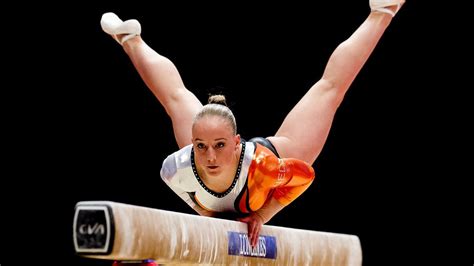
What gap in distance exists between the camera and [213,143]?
3.31 meters

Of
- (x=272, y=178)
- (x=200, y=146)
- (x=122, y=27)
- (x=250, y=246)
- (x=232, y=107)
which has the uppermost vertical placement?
(x=122, y=27)

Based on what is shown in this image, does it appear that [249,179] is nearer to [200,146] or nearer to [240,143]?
[240,143]

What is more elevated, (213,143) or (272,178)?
(213,143)

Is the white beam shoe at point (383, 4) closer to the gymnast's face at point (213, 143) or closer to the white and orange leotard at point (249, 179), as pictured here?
the white and orange leotard at point (249, 179)

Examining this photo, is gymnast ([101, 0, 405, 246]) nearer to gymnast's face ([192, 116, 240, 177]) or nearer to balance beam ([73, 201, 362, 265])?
gymnast's face ([192, 116, 240, 177])

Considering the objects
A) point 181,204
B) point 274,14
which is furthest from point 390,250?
point 274,14

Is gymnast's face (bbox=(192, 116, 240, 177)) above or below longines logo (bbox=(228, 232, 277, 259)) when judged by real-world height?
above

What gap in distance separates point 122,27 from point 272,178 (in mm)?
1622

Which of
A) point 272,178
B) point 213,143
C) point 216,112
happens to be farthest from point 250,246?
point 216,112

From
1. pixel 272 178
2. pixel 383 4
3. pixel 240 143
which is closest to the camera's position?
pixel 272 178

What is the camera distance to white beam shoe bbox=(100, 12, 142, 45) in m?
4.51

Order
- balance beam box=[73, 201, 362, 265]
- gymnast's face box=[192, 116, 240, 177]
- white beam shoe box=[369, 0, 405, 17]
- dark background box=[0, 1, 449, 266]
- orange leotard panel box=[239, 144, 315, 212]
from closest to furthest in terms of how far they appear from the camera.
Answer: balance beam box=[73, 201, 362, 265], gymnast's face box=[192, 116, 240, 177], orange leotard panel box=[239, 144, 315, 212], white beam shoe box=[369, 0, 405, 17], dark background box=[0, 1, 449, 266]

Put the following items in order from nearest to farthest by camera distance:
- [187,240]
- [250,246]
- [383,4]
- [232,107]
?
[187,240] < [250,246] < [383,4] < [232,107]

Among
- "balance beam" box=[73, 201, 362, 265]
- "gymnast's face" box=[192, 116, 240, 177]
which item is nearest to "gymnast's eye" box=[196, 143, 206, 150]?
"gymnast's face" box=[192, 116, 240, 177]
